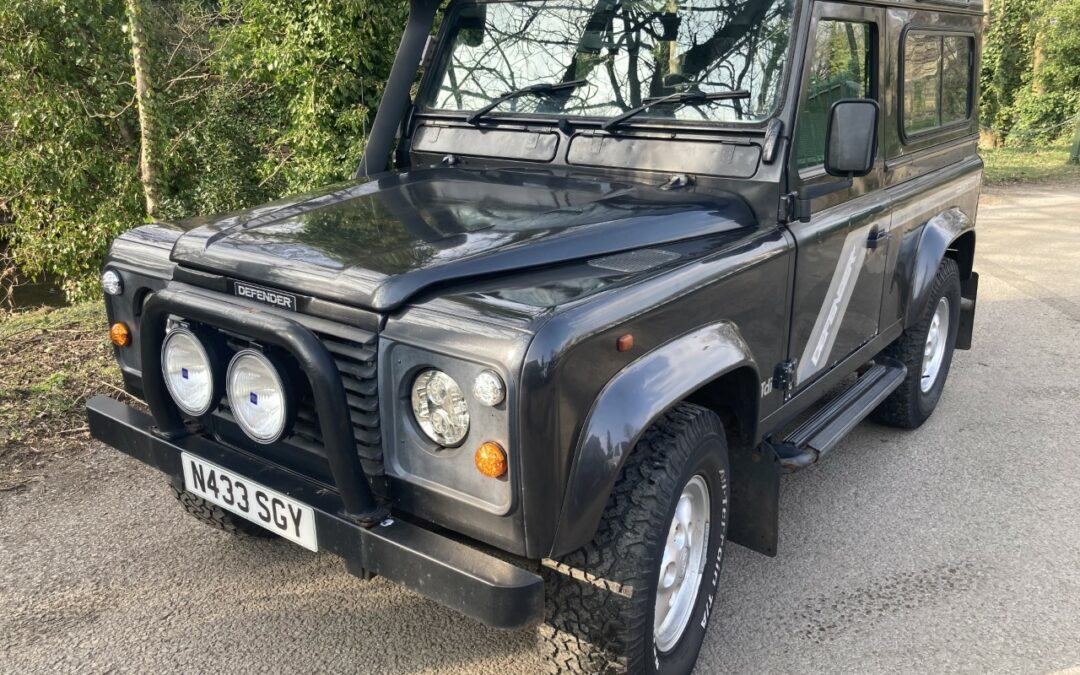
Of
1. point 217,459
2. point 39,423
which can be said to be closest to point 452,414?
point 217,459

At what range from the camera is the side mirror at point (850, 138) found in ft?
9.50

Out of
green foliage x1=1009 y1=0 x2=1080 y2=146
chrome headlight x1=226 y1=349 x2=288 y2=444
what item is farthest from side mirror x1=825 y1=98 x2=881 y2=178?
green foliage x1=1009 y1=0 x2=1080 y2=146

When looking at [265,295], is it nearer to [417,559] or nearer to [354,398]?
[354,398]

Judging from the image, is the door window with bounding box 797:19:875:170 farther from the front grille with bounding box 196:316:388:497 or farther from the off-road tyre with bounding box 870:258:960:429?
the front grille with bounding box 196:316:388:497

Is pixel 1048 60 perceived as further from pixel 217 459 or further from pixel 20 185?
pixel 217 459

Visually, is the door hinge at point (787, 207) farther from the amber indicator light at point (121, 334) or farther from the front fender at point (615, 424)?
the amber indicator light at point (121, 334)

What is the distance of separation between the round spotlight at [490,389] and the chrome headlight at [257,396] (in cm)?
61

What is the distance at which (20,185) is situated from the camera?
10.6 meters

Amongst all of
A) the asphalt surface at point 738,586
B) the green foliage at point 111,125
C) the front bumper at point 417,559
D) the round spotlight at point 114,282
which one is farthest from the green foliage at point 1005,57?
the front bumper at point 417,559

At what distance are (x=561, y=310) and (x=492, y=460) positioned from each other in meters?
0.38

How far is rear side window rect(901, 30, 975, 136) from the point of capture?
3957mm

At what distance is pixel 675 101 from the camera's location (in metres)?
3.15

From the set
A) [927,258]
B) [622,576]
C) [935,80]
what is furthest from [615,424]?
[935,80]

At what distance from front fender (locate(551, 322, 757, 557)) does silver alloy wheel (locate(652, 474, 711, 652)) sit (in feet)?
1.30
